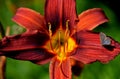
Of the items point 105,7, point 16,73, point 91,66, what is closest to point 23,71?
point 16,73

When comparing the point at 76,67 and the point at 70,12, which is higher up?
the point at 70,12

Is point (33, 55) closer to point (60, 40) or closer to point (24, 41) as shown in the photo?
point (24, 41)

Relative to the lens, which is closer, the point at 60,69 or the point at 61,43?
the point at 60,69

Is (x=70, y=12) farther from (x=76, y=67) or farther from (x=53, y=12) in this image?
(x=76, y=67)

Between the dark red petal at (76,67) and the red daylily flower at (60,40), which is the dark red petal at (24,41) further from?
the dark red petal at (76,67)

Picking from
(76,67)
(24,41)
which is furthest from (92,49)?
(24,41)

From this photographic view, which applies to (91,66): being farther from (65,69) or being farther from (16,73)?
(65,69)

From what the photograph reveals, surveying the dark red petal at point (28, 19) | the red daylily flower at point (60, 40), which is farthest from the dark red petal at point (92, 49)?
the dark red petal at point (28, 19)

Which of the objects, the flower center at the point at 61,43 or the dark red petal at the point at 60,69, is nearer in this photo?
the dark red petal at the point at 60,69
